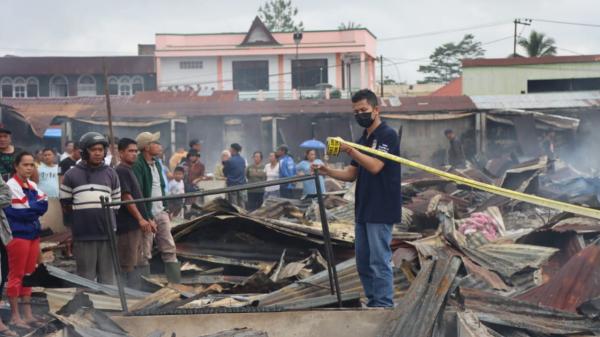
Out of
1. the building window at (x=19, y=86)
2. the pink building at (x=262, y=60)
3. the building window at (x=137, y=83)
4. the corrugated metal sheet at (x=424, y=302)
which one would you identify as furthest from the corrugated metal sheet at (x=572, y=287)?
the building window at (x=19, y=86)

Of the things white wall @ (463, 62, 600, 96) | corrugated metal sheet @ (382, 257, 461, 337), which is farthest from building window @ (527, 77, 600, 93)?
corrugated metal sheet @ (382, 257, 461, 337)

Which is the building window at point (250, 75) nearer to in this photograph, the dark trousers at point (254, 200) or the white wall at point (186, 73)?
the white wall at point (186, 73)

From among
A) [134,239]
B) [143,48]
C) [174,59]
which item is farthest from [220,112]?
[143,48]

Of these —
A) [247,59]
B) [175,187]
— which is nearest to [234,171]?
[175,187]

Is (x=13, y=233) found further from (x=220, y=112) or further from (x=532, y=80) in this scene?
(x=532, y=80)

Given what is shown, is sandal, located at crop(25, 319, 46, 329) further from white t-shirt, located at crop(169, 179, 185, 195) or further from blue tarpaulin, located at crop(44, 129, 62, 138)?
blue tarpaulin, located at crop(44, 129, 62, 138)

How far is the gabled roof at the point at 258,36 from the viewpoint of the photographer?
178 feet

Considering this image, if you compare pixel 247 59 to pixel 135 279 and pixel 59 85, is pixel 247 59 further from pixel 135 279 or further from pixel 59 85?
pixel 135 279

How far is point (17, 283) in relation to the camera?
7207 mm

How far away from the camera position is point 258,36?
5438cm

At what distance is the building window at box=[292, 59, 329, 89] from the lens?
176 ft

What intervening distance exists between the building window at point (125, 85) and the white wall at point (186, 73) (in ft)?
6.29

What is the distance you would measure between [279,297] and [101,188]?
195cm

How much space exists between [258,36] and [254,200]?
129 feet
